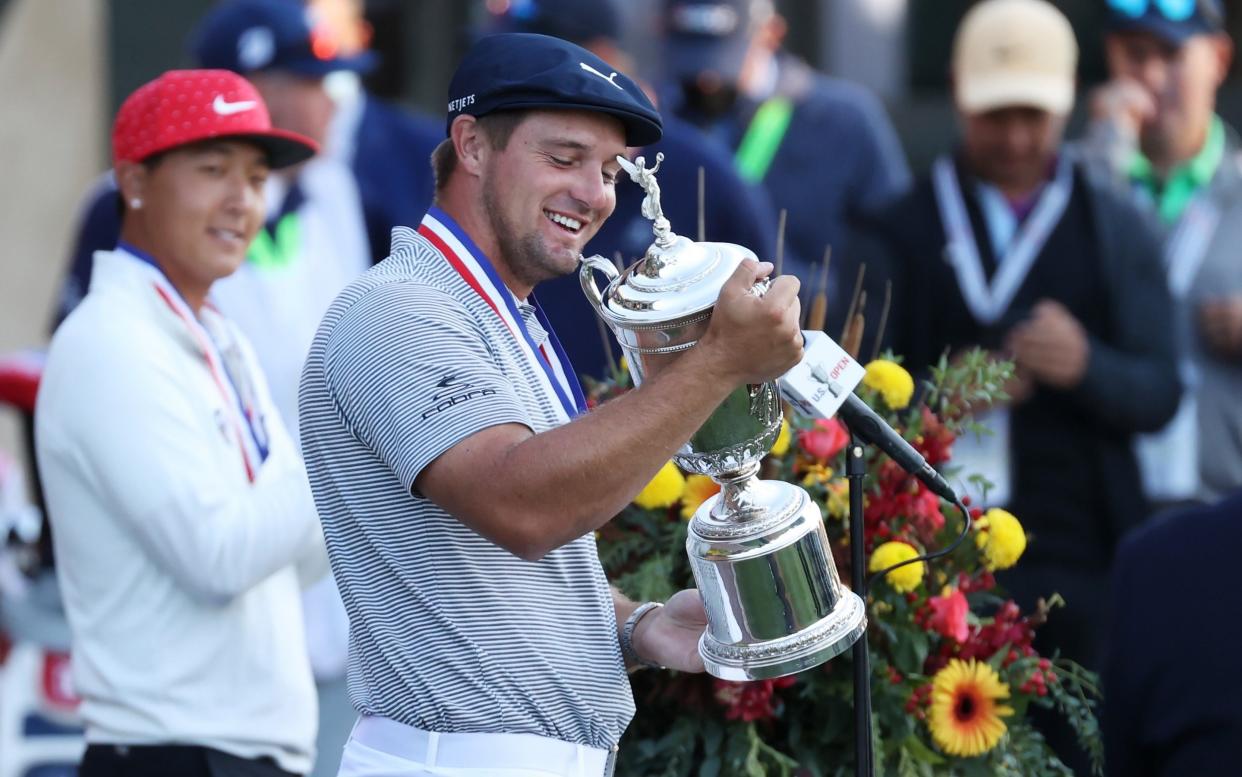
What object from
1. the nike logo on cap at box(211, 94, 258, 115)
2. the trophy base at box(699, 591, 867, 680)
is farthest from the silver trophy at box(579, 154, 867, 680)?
the nike logo on cap at box(211, 94, 258, 115)

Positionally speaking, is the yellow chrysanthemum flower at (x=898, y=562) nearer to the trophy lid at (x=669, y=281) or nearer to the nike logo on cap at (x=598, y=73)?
the trophy lid at (x=669, y=281)

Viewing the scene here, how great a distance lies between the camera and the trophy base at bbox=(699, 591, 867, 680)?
9.31 ft

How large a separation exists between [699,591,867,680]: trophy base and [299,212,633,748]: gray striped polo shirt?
19 cm

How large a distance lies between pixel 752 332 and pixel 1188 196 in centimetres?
382

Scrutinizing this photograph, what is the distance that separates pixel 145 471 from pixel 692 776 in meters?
1.14

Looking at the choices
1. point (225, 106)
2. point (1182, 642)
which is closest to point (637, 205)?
point (225, 106)

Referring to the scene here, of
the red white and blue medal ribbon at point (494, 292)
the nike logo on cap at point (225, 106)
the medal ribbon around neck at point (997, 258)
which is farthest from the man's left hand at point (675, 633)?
the medal ribbon around neck at point (997, 258)

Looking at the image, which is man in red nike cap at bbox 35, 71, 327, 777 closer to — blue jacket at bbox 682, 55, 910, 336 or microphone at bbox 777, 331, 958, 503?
microphone at bbox 777, 331, 958, 503

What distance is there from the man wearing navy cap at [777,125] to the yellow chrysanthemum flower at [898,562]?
2.66 metres

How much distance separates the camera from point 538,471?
2.65m

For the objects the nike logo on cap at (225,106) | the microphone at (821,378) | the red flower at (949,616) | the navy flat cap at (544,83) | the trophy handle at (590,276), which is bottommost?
the red flower at (949,616)

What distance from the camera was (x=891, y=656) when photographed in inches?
139

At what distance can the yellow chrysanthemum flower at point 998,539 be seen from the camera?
3.57 m

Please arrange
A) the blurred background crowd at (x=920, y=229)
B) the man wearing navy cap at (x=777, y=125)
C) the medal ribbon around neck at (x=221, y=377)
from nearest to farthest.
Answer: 1. the medal ribbon around neck at (x=221, y=377)
2. the blurred background crowd at (x=920, y=229)
3. the man wearing navy cap at (x=777, y=125)
